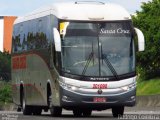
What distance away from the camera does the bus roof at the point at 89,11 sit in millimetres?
26797

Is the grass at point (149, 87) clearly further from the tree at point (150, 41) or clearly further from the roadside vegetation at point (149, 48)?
the tree at point (150, 41)

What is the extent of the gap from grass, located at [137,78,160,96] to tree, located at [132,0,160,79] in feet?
6.20

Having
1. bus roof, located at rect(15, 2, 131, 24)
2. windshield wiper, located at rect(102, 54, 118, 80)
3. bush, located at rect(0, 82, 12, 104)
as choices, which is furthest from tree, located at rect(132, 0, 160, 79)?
bush, located at rect(0, 82, 12, 104)

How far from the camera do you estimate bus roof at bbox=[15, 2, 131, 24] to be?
26.8 metres

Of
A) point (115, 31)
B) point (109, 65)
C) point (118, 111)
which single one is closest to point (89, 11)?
point (115, 31)

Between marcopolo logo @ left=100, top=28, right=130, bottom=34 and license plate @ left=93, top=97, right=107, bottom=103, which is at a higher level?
marcopolo logo @ left=100, top=28, right=130, bottom=34

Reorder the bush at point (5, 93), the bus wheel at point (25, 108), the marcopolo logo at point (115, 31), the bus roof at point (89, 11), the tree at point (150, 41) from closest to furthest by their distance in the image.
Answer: the marcopolo logo at point (115, 31) → the bus roof at point (89, 11) → the bus wheel at point (25, 108) → the tree at point (150, 41) → the bush at point (5, 93)

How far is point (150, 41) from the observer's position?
8244 centimetres

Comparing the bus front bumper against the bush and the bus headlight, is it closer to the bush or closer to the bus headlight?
the bus headlight

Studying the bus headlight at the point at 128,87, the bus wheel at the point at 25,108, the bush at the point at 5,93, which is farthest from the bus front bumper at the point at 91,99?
the bush at the point at 5,93

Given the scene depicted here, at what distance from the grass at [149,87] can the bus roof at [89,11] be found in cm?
4605

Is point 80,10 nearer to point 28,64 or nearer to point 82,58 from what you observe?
point 82,58

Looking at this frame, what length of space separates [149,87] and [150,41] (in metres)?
6.41

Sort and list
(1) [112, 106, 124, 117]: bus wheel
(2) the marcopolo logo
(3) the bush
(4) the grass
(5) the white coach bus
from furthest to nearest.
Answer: (3) the bush → (4) the grass → (1) [112, 106, 124, 117]: bus wheel → (2) the marcopolo logo → (5) the white coach bus
